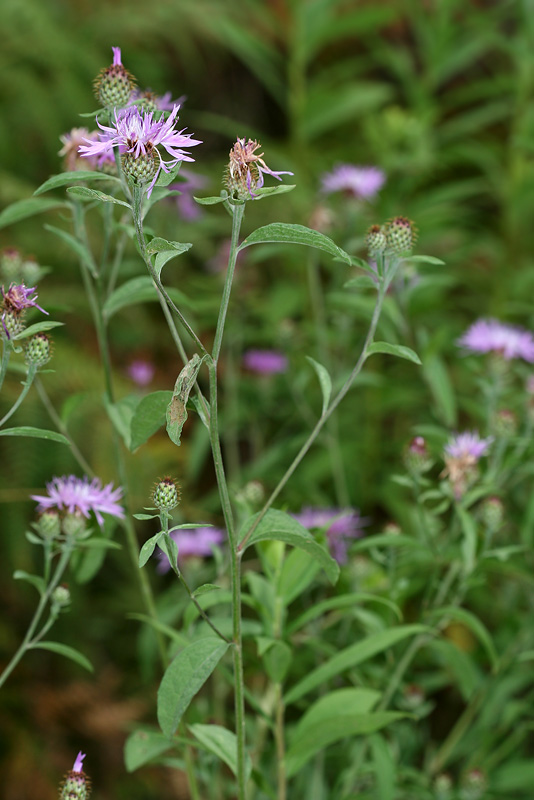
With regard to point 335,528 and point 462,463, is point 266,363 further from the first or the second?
point 462,463

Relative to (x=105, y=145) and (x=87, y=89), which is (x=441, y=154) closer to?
(x=87, y=89)

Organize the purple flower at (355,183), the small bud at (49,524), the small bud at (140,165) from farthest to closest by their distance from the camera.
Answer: the purple flower at (355,183) < the small bud at (49,524) < the small bud at (140,165)

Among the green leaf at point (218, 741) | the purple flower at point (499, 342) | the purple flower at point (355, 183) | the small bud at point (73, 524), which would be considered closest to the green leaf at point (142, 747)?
the green leaf at point (218, 741)

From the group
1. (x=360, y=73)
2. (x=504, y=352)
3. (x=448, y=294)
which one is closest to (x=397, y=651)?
(x=504, y=352)

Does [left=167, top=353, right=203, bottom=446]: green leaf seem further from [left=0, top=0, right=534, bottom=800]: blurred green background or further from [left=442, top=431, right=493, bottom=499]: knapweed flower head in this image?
[left=0, top=0, right=534, bottom=800]: blurred green background

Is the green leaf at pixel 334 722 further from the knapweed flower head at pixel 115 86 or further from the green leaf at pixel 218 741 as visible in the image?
the knapweed flower head at pixel 115 86

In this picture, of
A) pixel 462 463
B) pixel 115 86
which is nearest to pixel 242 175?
pixel 115 86
